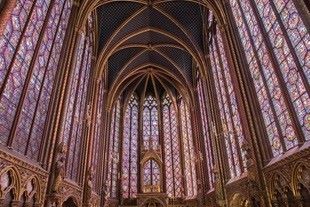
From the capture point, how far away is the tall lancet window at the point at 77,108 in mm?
12680

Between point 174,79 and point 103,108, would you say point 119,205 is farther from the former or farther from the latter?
point 174,79

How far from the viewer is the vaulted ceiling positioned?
61.0 feet

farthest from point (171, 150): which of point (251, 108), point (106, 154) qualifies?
point (251, 108)

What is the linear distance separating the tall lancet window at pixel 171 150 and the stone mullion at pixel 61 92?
585 inches

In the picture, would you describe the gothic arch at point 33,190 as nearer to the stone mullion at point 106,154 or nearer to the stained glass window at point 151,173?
the stone mullion at point 106,154

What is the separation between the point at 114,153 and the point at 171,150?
18.0 feet

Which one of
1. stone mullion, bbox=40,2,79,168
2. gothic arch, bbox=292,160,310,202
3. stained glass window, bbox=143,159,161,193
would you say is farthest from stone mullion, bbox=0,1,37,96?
stained glass window, bbox=143,159,161,193

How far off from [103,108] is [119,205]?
8.00 meters

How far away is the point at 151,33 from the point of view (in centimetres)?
2119

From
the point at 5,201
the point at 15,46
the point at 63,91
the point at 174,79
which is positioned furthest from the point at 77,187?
the point at 174,79

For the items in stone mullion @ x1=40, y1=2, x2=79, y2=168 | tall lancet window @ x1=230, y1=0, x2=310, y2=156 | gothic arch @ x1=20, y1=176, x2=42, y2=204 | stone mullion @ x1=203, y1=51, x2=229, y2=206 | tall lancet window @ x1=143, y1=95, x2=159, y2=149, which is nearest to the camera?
tall lancet window @ x1=230, y1=0, x2=310, y2=156

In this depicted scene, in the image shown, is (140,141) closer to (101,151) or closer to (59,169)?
(101,151)

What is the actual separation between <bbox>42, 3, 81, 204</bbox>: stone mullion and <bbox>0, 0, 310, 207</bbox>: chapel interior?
5cm

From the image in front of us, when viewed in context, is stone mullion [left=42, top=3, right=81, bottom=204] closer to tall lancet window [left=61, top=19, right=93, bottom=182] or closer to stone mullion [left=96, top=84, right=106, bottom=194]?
tall lancet window [left=61, top=19, right=93, bottom=182]
